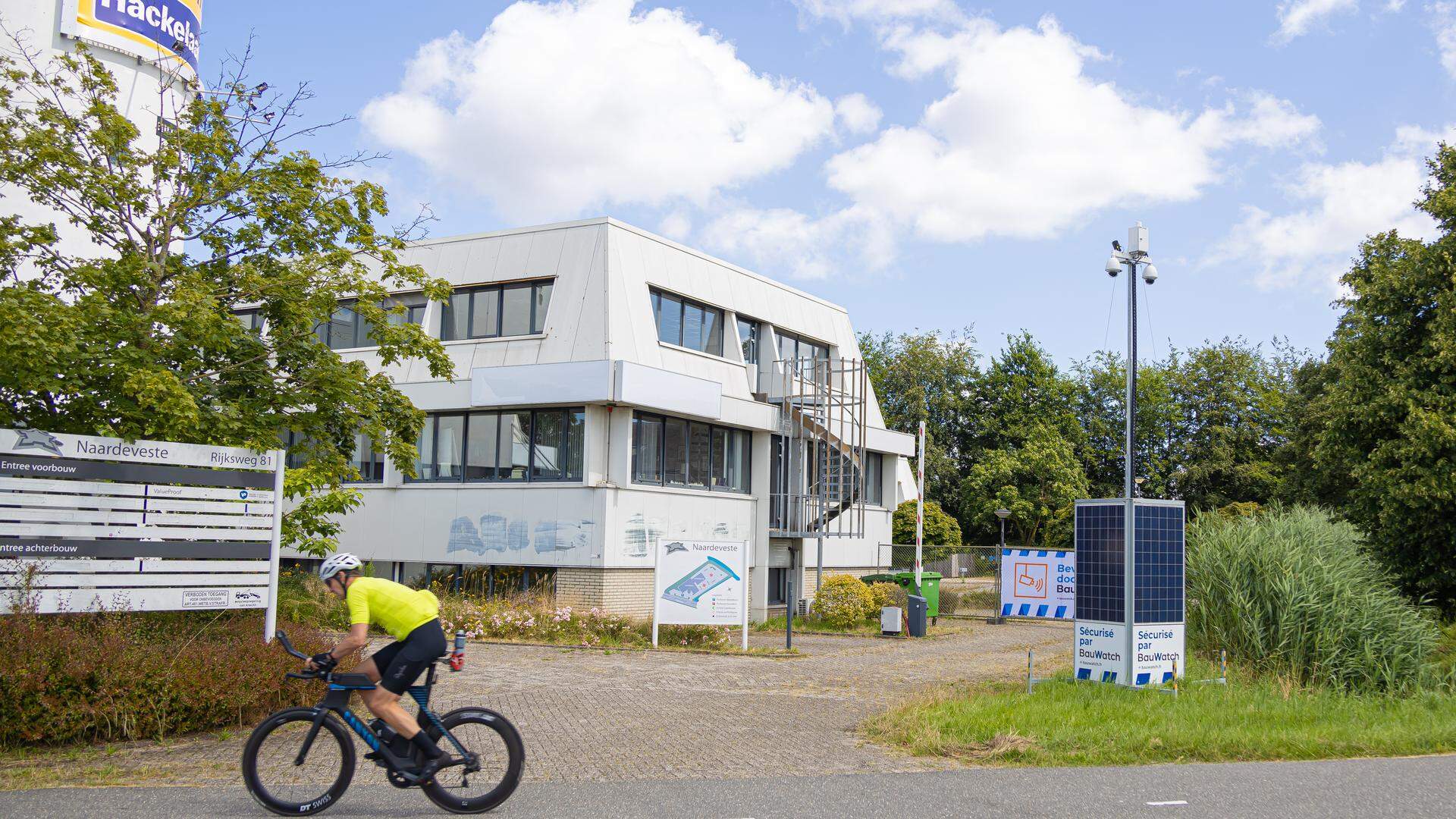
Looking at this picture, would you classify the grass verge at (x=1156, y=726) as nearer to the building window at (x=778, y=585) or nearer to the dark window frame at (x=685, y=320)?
the dark window frame at (x=685, y=320)

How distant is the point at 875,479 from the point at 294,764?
26697 millimetres

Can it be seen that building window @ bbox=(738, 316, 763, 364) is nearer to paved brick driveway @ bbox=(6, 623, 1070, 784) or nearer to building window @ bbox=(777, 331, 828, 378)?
building window @ bbox=(777, 331, 828, 378)

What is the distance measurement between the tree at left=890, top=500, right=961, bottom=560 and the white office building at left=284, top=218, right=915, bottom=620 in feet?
53.3

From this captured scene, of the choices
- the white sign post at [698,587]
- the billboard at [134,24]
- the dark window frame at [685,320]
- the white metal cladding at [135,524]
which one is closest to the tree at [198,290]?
the white metal cladding at [135,524]

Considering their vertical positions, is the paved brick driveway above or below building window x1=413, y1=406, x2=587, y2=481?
below

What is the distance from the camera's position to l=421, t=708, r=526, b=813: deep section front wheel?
24.3 ft

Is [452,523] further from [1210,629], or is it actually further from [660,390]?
[1210,629]

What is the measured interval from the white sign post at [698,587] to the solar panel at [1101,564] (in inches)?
234

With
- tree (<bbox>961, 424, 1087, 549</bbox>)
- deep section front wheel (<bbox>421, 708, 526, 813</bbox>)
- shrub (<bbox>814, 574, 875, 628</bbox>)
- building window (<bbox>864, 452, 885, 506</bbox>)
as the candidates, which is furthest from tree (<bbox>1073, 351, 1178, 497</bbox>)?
deep section front wheel (<bbox>421, 708, 526, 813</bbox>)

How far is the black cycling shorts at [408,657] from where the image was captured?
7355 mm

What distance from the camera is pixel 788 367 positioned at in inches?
1099

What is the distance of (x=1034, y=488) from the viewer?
Result: 5441cm

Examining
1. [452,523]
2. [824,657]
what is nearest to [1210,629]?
[824,657]

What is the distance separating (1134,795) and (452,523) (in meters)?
17.4
